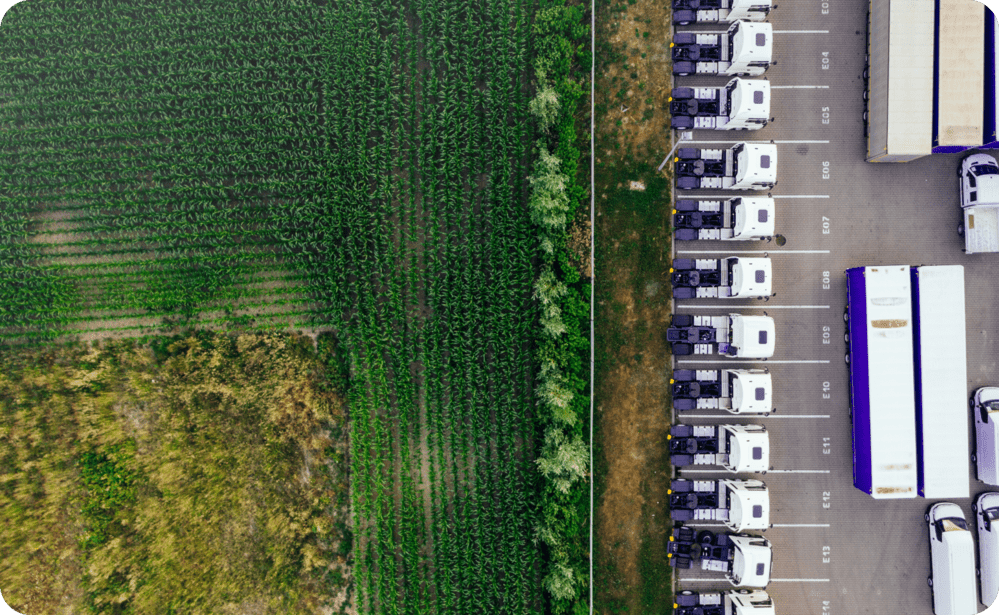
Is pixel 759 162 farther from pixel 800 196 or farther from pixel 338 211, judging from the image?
pixel 338 211

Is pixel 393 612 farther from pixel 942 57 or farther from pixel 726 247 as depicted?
pixel 942 57

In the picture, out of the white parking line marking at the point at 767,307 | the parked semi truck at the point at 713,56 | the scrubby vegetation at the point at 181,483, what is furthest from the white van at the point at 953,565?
the scrubby vegetation at the point at 181,483

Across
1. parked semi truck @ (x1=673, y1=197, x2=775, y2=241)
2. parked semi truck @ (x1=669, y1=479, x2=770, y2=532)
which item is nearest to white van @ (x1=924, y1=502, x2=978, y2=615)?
parked semi truck @ (x1=669, y1=479, x2=770, y2=532)

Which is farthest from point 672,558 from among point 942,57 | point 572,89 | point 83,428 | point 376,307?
point 83,428

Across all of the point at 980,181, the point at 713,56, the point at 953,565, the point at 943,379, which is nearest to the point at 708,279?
the point at 713,56

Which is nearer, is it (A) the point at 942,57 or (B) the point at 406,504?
(A) the point at 942,57

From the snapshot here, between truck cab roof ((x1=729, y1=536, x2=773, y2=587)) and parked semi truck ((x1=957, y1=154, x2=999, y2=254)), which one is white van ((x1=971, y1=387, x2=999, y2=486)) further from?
truck cab roof ((x1=729, y1=536, x2=773, y2=587))
